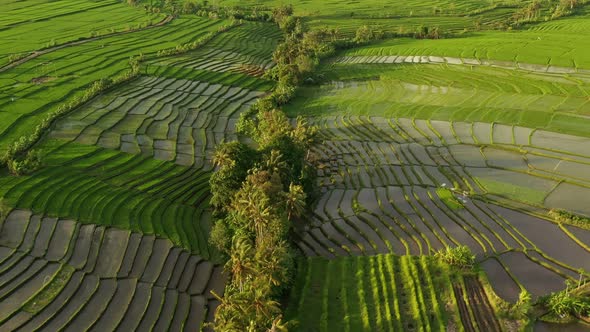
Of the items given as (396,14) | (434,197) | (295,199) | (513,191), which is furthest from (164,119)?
(396,14)

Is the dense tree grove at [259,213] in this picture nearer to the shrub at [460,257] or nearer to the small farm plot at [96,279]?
the small farm plot at [96,279]

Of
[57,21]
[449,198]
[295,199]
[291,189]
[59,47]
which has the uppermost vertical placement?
[57,21]

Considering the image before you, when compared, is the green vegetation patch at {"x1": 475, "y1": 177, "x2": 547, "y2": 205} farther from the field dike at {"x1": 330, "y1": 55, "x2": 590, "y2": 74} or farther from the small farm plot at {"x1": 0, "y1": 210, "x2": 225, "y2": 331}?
the field dike at {"x1": 330, "y1": 55, "x2": 590, "y2": 74}

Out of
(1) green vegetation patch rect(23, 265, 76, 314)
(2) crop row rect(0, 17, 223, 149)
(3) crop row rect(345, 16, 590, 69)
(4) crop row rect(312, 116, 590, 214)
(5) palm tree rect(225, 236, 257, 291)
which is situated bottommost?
(1) green vegetation patch rect(23, 265, 76, 314)

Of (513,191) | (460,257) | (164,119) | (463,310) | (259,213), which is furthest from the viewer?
(164,119)

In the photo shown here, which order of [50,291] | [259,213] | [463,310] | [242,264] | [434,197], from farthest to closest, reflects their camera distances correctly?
[434,197], [259,213], [50,291], [463,310], [242,264]

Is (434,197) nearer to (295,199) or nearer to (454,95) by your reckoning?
(295,199)

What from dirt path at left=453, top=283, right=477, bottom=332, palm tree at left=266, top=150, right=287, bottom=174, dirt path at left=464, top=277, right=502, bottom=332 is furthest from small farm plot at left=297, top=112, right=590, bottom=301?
palm tree at left=266, top=150, right=287, bottom=174

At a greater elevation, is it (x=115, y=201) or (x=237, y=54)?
(x=237, y=54)
